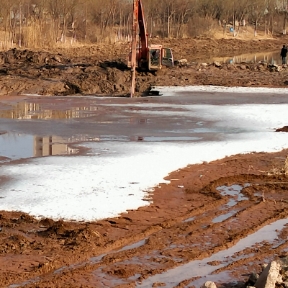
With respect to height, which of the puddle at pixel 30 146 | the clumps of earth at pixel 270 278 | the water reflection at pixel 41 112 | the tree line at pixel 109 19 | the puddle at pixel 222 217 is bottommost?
the water reflection at pixel 41 112

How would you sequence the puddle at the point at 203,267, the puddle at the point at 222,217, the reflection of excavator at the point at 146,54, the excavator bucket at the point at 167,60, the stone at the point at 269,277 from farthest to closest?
the excavator bucket at the point at 167,60
the reflection of excavator at the point at 146,54
the puddle at the point at 222,217
the puddle at the point at 203,267
the stone at the point at 269,277

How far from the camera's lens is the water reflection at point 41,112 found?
22.5 meters

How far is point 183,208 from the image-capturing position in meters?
10.6

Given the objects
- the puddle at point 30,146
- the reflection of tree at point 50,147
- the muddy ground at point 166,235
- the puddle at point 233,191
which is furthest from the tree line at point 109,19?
the puddle at point 233,191

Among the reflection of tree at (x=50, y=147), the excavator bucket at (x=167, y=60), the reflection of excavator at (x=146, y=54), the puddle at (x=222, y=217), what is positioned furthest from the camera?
the excavator bucket at (x=167, y=60)

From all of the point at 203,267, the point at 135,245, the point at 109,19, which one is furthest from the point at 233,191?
the point at 109,19

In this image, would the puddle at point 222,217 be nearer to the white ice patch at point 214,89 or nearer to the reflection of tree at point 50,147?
the reflection of tree at point 50,147

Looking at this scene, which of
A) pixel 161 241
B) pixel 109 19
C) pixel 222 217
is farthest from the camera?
pixel 109 19

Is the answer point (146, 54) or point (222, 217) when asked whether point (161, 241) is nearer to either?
point (222, 217)

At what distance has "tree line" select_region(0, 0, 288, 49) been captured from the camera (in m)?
49.6

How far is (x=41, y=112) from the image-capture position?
23719mm

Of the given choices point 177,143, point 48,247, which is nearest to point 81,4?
point 177,143

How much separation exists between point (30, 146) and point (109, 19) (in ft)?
157

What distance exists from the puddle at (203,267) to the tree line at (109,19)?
38862 mm
